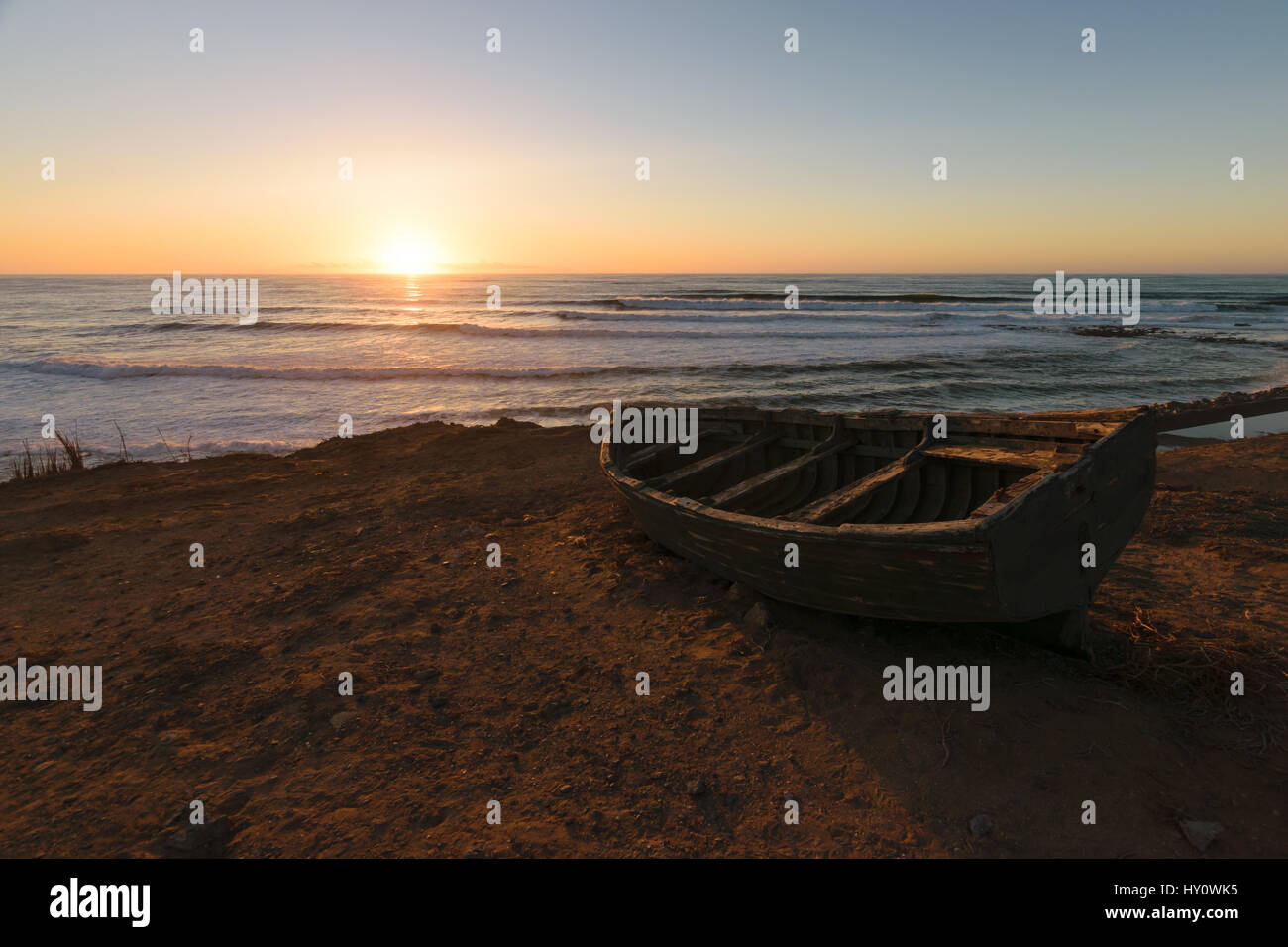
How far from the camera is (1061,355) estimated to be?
23.8 metres

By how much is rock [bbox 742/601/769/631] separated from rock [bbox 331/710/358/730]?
2753 millimetres

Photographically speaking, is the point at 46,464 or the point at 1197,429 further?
the point at 1197,429

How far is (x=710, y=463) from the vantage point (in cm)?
666

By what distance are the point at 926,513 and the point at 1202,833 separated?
2.82 m

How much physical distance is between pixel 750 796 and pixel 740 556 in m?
1.66

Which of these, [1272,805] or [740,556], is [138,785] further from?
[1272,805]

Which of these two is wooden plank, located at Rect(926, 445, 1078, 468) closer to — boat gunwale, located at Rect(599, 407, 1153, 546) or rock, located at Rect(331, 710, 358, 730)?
boat gunwale, located at Rect(599, 407, 1153, 546)

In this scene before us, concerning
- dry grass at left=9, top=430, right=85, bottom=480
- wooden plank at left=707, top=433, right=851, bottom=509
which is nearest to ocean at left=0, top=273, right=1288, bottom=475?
dry grass at left=9, top=430, right=85, bottom=480

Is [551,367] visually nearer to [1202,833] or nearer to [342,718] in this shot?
[342,718]

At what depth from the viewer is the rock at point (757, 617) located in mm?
4727

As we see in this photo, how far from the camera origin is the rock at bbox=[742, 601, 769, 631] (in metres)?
4.73

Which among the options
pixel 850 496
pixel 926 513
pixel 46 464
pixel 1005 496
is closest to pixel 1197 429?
pixel 926 513

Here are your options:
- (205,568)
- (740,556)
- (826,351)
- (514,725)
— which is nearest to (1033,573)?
(740,556)
